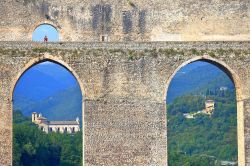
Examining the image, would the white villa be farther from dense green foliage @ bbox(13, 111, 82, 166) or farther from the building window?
the building window

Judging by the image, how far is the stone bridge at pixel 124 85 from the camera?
149 feet

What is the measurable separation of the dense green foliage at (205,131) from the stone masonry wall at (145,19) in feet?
168

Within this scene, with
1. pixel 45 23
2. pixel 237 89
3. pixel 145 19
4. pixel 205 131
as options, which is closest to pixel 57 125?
pixel 205 131

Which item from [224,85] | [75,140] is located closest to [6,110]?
[75,140]

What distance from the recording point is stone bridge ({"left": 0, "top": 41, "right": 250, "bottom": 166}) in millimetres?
45281

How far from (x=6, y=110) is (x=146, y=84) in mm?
5813

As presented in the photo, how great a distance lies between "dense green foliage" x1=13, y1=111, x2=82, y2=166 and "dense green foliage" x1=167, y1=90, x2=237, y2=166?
1592 cm

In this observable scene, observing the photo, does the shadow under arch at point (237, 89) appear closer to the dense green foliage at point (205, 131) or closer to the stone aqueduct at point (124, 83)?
the stone aqueduct at point (124, 83)

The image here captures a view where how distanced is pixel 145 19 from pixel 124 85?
19.4ft

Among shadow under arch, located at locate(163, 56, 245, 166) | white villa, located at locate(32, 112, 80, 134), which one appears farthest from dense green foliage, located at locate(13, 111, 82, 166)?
white villa, located at locate(32, 112, 80, 134)

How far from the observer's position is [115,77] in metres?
45.8

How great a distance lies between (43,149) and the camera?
285 ft

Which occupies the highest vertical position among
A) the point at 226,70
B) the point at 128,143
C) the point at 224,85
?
the point at 224,85

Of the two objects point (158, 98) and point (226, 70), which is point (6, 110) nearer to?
point (158, 98)
